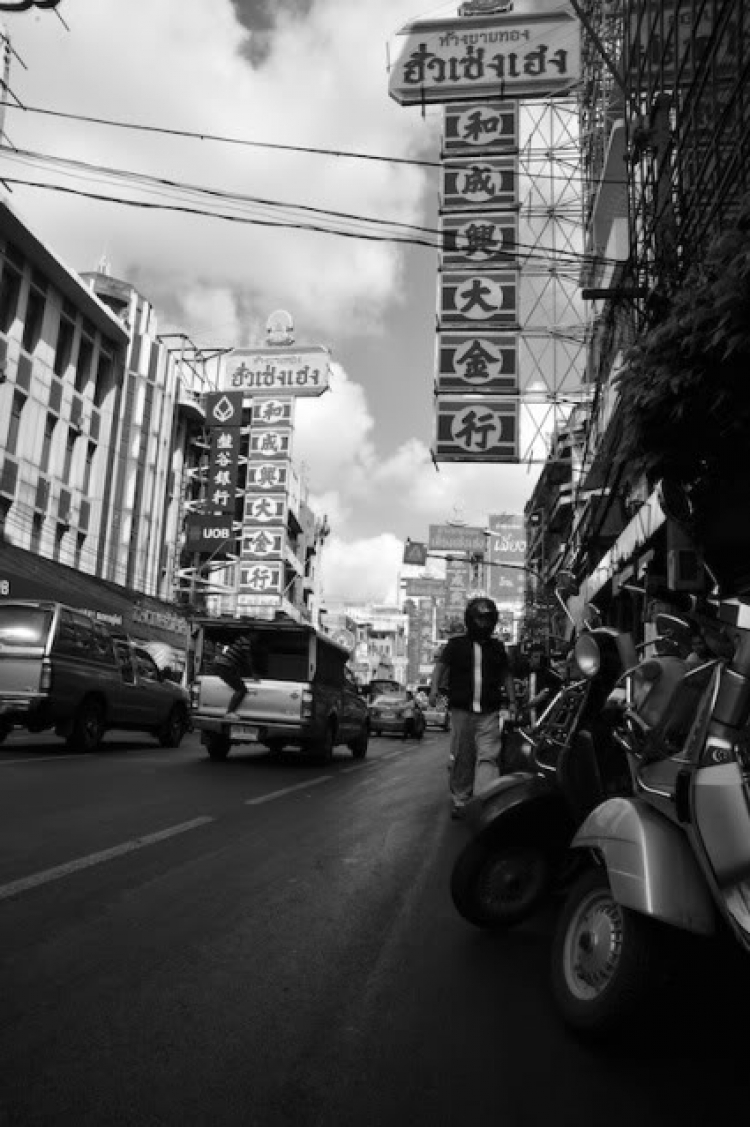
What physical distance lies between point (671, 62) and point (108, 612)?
2306 cm

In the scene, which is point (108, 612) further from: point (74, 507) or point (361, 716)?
point (361, 716)

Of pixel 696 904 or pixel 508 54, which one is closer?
pixel 696 904

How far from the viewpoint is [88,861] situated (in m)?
5.27

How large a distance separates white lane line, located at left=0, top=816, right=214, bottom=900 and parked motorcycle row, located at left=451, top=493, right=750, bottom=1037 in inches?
96.6

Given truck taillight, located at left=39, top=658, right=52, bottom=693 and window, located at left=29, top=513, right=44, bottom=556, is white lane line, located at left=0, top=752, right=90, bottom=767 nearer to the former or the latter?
truck taillight, located at left=39, top=658, right=52, bottom=693

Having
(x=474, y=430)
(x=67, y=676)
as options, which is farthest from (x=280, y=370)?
(x=67, y=676)

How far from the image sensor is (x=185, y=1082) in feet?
8.28

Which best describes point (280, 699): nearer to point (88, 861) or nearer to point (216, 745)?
point (216, 745)

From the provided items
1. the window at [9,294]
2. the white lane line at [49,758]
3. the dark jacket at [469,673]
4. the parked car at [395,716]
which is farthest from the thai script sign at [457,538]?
the dark jacket at [469,673]

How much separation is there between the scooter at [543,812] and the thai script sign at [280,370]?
3317 centimetres

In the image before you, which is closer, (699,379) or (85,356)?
(699,379)

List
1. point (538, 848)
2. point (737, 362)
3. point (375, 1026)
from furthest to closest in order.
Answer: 1. point (737, 362)
2. point (538, 848)
3. point (375, 1026)

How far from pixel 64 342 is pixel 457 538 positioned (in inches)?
625

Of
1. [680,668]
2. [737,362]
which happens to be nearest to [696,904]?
[680,668]
